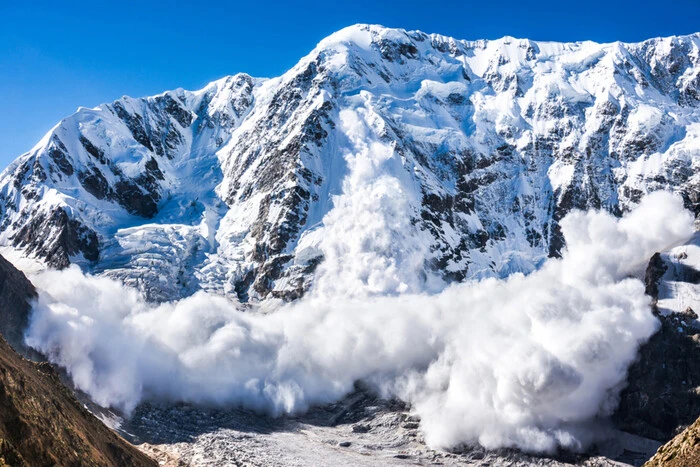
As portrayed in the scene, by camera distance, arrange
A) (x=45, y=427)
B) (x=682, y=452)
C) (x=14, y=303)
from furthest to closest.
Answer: (x=14, y=303)
(x=45, y=427)
(x=682, y=452)

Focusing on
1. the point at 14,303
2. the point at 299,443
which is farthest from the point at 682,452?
the point at 14,303

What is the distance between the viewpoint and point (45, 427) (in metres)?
60.1

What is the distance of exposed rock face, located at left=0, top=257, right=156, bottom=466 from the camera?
180 feet

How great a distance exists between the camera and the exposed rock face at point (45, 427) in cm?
5481

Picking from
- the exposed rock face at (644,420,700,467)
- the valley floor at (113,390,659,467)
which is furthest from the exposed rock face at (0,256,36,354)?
the exposed rock face at (644,420,700,467)

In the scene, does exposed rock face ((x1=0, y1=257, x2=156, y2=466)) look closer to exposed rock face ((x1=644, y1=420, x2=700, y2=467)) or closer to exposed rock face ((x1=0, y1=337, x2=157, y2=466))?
exposed rock face ((x1=0, y1=337, x2=157, y2=466))

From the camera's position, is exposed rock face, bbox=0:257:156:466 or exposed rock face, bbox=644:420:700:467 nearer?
exposed rock face, bbox=644:420:700:467

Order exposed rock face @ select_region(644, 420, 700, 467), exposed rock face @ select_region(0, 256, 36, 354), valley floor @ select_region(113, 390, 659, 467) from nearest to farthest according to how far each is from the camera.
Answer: exposed rock face @ select_region(644, 420, 700, 467) → valley floor @ select_region(113, 390, 659, 467) → exposed rock face @ select_region(0, 256, 36, 354)

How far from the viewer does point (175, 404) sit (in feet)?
633

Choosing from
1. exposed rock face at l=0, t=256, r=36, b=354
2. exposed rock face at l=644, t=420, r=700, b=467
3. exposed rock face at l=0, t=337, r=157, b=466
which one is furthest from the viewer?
exposed rock face at l=0, t=256, r=36, b=354

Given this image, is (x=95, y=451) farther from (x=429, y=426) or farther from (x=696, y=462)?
(x=429, y=426)

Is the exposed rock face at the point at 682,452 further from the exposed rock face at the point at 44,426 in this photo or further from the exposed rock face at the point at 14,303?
the exposed rock face at the point at 14,303

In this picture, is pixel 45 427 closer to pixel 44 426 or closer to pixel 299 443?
pixel 44 426

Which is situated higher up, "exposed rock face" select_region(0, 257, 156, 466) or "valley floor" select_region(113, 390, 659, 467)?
"valley floor" select_region(113, 390, 659, 467)
